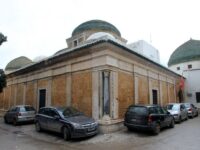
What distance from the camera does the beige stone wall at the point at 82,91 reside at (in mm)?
13370

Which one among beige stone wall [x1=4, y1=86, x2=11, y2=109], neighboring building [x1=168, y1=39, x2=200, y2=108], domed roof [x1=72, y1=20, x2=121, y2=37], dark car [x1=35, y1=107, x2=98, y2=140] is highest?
domed roof [x1=72, y1=20, x2=121, y2=37]

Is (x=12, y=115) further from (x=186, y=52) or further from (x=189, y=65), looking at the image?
(x=186, y=52)

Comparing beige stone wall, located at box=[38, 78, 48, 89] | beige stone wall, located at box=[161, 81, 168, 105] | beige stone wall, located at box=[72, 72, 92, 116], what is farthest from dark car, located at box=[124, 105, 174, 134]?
beige stone wall, located at box=[161, 81, 168, 105]

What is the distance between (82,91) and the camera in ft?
45.7

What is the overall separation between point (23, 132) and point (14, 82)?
1165 cm

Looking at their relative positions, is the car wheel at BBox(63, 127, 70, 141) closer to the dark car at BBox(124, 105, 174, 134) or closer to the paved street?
the paved street

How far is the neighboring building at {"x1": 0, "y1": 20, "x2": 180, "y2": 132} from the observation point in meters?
12.6

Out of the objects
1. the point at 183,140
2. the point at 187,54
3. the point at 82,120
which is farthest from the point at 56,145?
the point at 187,54

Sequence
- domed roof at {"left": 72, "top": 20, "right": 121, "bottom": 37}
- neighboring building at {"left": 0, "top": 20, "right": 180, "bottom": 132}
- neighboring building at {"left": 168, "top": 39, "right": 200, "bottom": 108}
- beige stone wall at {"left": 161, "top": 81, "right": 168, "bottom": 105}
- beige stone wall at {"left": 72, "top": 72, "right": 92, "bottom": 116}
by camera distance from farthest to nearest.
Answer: neighboring building at {"left": 168, "top": 39, "right": 200, "bottom": 108} < domed roof at {"left": 72, "top": 20, "right": 121, "bottom": 37} < beige stone wall at {"left": 161, "top": 81, "right": 168, "bottom": 105} < beige stone wall at {"left": 72, "top": 72, "right": 92, "bottom": 116} < neighboring building at {"left": 0, "top": 20, "right": 180, "bottom": 132}

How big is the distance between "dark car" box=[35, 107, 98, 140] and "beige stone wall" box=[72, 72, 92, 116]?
5.15 ft

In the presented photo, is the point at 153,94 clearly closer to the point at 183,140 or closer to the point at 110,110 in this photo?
the point at 110,110

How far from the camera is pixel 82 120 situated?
10.8 meters

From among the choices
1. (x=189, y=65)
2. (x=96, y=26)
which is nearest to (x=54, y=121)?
(x=96, y=26)

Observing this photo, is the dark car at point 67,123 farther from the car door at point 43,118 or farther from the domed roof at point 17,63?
the domed roof at point 17,63
